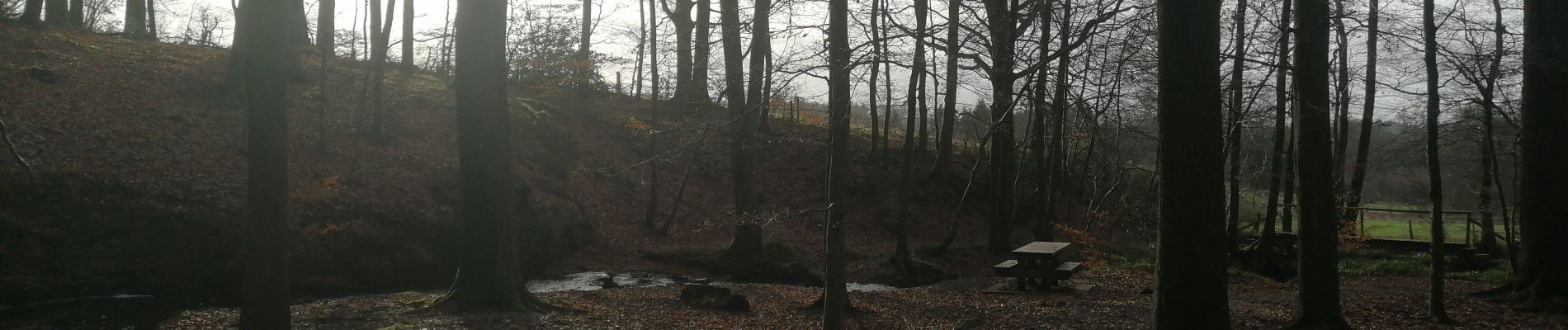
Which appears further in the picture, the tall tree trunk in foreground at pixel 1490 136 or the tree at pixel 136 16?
the tree at pixel 136 16

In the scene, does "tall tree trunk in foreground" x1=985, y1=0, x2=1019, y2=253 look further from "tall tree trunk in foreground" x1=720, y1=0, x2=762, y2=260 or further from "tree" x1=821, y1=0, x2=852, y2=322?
"tall tree trunk in foreground" x1=720, y1=0, x2=762, y2=260

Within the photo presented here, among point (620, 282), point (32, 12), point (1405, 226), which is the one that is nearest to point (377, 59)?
point (32, 12)

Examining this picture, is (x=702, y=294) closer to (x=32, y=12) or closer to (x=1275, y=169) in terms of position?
(x=1275, y=169)

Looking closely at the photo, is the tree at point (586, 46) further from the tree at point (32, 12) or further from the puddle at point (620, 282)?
the tree at point (32, 12)

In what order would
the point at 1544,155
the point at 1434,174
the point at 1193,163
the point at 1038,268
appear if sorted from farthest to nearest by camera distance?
the point at 1038,268 < the point at 1544,155 < the point at 1434,174 < the point at 1193,163

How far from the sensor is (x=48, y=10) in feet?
70.7

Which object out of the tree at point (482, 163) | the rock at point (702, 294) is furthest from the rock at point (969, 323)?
the tree at point (482, 163)

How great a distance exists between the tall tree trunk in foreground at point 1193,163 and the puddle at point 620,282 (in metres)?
Answer: 8.70

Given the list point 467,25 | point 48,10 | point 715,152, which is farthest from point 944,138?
point 48,10

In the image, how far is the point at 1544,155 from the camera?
35.0ft

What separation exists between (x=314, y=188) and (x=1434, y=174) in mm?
16126

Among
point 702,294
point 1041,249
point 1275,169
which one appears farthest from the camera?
point 1275,169

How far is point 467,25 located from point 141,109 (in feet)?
31.5

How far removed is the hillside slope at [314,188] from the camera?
12.1 metres
